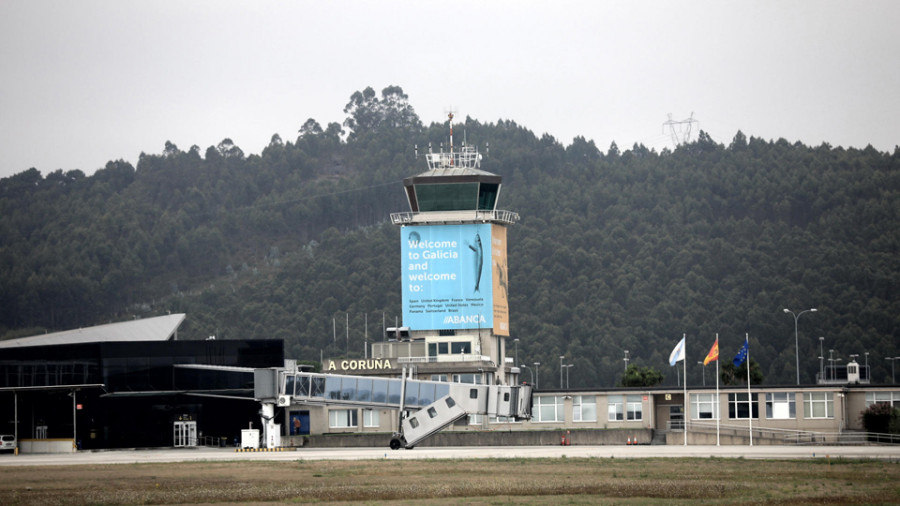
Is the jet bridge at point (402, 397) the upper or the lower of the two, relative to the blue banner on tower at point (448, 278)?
lower

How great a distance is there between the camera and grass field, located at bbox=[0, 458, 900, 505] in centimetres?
4525

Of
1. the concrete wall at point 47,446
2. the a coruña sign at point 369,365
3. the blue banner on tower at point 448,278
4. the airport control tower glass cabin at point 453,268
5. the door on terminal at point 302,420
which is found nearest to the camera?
the concrete wall at point 47,446

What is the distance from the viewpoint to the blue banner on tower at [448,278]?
113688 mm

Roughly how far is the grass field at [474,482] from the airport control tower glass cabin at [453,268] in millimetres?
46965

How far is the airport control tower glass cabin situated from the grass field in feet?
154

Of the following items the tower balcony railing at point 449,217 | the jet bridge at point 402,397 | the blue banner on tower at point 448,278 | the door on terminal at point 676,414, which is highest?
the tower balcony railing at point 449,217

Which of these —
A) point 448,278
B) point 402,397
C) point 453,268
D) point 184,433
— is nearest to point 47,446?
point 184,433

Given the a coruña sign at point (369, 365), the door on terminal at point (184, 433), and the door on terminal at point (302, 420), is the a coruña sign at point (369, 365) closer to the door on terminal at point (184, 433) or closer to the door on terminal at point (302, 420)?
the door on terminal at point (302, 420)

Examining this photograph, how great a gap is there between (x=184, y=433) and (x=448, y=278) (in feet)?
87.2

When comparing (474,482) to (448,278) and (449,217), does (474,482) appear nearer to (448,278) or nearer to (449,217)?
(448,278)

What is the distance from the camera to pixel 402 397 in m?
86.4

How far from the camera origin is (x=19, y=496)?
47.5m

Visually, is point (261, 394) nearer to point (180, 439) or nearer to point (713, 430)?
point (180, 439)

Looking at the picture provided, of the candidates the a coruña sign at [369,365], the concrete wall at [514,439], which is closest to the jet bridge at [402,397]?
the concrete wall at [514,439]
